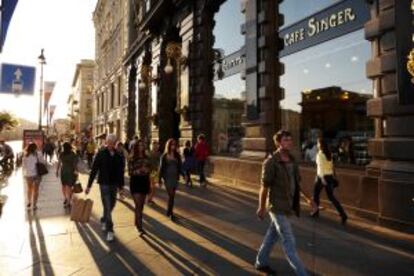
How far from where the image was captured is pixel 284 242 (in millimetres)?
5852

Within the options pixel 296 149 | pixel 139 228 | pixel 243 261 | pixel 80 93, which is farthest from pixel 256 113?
pixel 80 93

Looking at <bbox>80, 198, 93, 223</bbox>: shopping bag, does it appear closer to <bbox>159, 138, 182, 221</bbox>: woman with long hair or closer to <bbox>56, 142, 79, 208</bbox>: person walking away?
<bbox>159, 138, 182, 221</bbox>: woman with long hair

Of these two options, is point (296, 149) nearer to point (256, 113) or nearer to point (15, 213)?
point (256, 113)

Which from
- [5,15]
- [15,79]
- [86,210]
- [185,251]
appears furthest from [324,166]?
[15,79]

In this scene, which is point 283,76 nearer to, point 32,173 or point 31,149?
point 31,149

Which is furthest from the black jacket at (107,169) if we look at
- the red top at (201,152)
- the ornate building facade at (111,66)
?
the ornate building facade at (111,66)

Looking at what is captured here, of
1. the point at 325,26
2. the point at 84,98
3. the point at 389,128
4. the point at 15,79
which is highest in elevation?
the point at 84,98

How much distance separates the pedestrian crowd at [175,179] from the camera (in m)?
6.04

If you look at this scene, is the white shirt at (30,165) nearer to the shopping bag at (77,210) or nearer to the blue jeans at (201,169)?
the shopping bag at (77,210)

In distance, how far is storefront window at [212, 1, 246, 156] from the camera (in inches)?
669

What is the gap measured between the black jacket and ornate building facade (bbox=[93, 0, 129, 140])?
90.3 ft

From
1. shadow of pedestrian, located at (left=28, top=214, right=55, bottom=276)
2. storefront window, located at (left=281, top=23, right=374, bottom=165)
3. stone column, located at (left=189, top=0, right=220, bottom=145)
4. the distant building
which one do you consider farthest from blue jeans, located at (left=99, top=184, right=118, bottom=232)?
the distant building

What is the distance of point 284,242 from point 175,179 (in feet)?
16.0

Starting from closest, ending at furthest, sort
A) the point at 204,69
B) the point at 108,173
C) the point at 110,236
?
the point at 110,236
the point at 108,173
the point at 204,69
